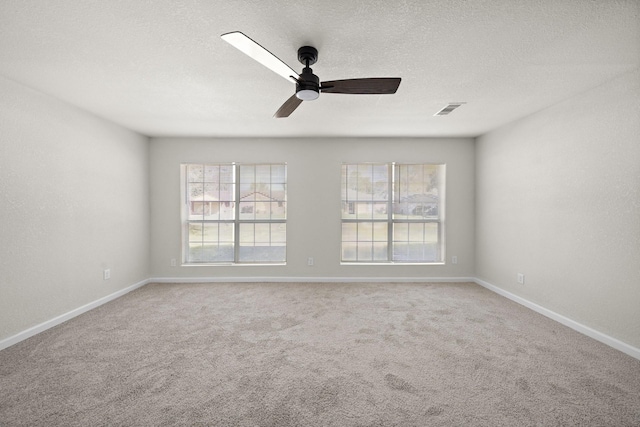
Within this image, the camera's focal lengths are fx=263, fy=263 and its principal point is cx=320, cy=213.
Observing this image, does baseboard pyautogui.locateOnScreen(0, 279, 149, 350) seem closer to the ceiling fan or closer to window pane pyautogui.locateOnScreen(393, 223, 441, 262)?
the ceiling fan

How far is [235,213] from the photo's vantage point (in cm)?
451

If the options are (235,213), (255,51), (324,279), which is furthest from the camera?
(235,213)

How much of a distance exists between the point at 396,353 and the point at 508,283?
96.2 inches

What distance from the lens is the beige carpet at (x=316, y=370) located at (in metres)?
1.56

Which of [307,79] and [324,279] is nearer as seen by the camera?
[307,79]

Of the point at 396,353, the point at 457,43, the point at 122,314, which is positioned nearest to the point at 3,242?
the point at 122,314

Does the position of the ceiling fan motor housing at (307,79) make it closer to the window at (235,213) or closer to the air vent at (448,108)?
the air vent at (448,108)

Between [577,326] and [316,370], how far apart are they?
8.91ft

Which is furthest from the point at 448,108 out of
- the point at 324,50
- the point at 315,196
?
the point at 315,196

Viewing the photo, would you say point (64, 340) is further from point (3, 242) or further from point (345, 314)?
point (345, 314)

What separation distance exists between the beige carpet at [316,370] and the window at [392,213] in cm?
139

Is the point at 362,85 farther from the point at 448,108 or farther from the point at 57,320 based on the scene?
the point at 57,320

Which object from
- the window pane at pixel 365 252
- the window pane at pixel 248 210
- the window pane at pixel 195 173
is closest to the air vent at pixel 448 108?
the window pane at pixel 365 252

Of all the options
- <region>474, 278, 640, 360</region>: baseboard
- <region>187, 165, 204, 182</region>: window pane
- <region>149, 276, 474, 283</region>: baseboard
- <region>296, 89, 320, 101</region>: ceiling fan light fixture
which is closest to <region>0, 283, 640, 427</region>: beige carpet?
<region>474, 278, 640, 360</region>: baseboard
